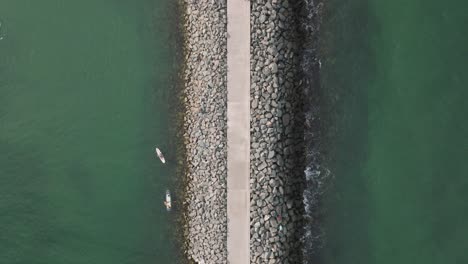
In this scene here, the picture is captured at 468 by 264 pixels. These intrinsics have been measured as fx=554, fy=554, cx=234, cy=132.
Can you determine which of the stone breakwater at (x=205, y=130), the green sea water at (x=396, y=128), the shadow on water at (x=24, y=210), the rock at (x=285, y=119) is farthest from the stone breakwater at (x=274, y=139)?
the shadow on water at (x=24, y=210)

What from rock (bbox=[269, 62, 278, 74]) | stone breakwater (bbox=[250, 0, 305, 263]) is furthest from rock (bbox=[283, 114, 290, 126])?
rock (bbox=[269, 62, 278, 74])

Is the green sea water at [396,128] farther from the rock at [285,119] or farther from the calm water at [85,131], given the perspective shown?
the calm water at [85,131]

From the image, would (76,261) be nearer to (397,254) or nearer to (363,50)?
(397,254)

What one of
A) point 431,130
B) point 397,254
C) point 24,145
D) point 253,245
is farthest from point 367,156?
point 24,145

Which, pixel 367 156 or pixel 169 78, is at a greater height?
pixel 169 78

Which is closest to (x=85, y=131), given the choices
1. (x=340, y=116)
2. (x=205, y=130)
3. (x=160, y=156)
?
(x=160, y=156)

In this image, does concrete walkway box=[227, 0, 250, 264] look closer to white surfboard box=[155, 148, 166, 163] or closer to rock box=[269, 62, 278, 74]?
rock box=[269, 62, 278, 74]
